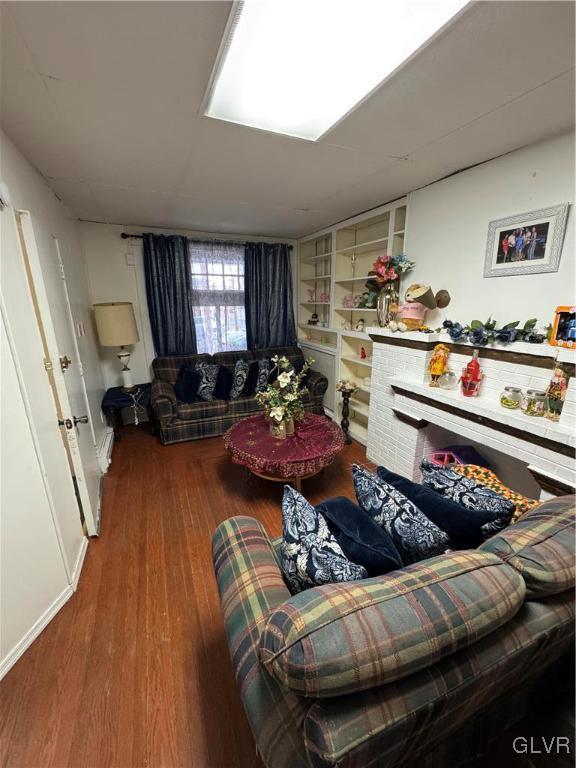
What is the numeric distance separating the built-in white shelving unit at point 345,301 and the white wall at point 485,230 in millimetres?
632

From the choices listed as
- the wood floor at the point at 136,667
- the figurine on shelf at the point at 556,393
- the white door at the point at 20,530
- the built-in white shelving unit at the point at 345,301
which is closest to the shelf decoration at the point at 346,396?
the built-in white shelving unit at the point at 345,301

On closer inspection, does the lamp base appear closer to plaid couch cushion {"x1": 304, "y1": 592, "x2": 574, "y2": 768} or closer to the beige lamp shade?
the beige lamp shade

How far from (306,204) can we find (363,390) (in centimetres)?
207

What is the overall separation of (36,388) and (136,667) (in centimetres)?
133

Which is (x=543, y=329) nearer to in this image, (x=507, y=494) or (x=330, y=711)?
(x=507, y=494)

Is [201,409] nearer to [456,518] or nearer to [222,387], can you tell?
[222,387]

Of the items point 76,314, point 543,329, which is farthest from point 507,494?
point 76,314

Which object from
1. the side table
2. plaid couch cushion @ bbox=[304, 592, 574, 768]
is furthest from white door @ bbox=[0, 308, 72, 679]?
the side table

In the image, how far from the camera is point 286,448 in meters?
2.24

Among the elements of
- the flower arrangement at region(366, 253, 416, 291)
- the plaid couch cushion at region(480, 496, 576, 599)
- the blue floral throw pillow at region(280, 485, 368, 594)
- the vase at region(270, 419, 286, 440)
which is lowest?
the vase at region(270, 419, 286, 440)

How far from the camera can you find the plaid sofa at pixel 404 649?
0.60m

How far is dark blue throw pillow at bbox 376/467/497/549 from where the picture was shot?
1055 mm

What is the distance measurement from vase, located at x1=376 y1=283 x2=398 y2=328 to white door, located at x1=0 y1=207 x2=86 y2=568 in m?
2.52

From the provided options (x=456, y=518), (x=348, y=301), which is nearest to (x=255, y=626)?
(x=456, y=518)
